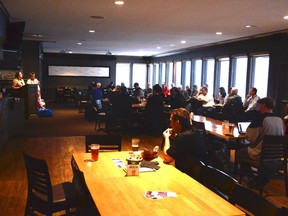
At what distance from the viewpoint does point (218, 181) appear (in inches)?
104

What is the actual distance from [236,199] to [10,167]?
4.60 m

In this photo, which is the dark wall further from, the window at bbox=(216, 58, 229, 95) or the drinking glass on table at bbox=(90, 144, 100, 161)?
the drinking glass on table at bbox=(90, 144, 100, 161)

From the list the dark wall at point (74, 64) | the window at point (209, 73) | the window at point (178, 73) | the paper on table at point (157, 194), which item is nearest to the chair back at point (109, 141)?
the paper on table at point (157, 194)

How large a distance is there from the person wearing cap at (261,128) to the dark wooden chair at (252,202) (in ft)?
7.84

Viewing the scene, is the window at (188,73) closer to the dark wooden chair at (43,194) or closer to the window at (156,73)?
the window at (156,73)

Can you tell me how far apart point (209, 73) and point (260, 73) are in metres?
3.43

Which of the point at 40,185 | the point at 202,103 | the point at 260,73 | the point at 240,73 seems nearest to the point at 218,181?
the point at 40,185

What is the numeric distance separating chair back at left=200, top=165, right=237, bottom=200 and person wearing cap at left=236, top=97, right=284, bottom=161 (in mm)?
2015

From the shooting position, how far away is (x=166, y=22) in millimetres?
8008

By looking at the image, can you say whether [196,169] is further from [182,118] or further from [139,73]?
[139,73]

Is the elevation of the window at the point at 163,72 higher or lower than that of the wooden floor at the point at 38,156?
higher

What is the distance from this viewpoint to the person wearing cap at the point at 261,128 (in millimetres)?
4559

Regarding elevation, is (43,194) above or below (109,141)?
below

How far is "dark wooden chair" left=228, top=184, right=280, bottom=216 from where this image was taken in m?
1.97
